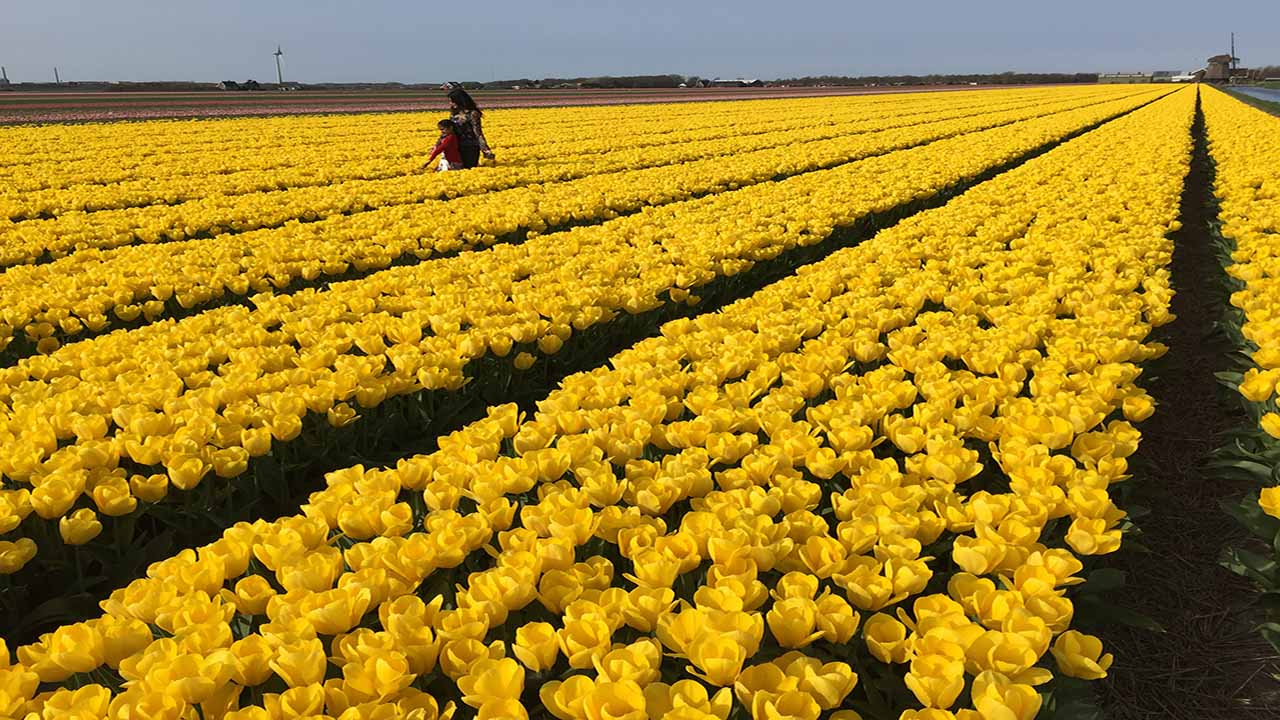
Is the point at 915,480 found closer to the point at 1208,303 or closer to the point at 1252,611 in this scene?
the point at 1252,611

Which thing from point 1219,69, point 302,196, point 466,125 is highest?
point 1219,69

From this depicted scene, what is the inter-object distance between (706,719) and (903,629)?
0.61 m

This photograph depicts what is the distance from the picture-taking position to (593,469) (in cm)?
274

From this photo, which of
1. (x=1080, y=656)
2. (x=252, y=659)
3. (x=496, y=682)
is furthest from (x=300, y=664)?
(x=1080, y=656)

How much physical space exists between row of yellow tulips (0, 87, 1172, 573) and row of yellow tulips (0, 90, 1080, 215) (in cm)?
603

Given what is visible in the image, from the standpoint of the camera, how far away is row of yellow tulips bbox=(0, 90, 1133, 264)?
351 inches

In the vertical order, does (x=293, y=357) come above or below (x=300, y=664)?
above

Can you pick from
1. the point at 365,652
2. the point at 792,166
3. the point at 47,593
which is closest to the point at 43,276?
the point at 47,593

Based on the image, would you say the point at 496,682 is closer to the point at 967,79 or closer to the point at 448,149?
the point at 448,149

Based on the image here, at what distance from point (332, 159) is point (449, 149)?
3.62 metres

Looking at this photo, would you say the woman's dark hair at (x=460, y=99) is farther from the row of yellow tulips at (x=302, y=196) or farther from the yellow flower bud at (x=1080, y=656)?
the yellow flower bud at (x=1080, y=656)

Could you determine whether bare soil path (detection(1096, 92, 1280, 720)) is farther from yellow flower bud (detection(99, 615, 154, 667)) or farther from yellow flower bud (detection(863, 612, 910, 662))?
yellow flower bud (detection(99, 615, 154, 667))

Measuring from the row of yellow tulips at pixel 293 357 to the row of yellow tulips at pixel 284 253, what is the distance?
39.6 inches

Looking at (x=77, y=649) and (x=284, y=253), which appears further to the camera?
(x=284, y=253)
